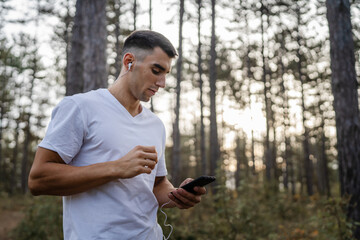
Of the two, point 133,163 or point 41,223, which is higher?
point 133,163

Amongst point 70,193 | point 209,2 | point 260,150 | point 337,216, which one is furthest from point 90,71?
point 260,150

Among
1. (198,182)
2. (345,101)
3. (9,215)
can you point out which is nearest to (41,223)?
(198,182)

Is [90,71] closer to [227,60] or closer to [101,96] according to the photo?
[101,96]

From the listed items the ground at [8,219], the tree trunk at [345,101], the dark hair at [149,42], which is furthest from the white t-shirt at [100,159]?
Result: the ground at [8,219]

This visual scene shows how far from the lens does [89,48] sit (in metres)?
5.16

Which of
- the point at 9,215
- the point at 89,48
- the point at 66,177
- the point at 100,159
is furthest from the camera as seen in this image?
the point at 9,215

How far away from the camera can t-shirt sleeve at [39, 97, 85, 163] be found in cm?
145

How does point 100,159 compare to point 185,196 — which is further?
point 185,196

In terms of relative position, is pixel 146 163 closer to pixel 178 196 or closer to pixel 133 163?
pixel 133 163

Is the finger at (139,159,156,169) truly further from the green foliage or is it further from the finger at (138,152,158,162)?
the green foliage

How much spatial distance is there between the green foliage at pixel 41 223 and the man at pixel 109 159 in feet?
19.8

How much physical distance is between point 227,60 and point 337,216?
1879 centimetres

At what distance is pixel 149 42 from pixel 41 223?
7639 millimetres

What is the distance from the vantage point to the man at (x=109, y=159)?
1427 millimetres
